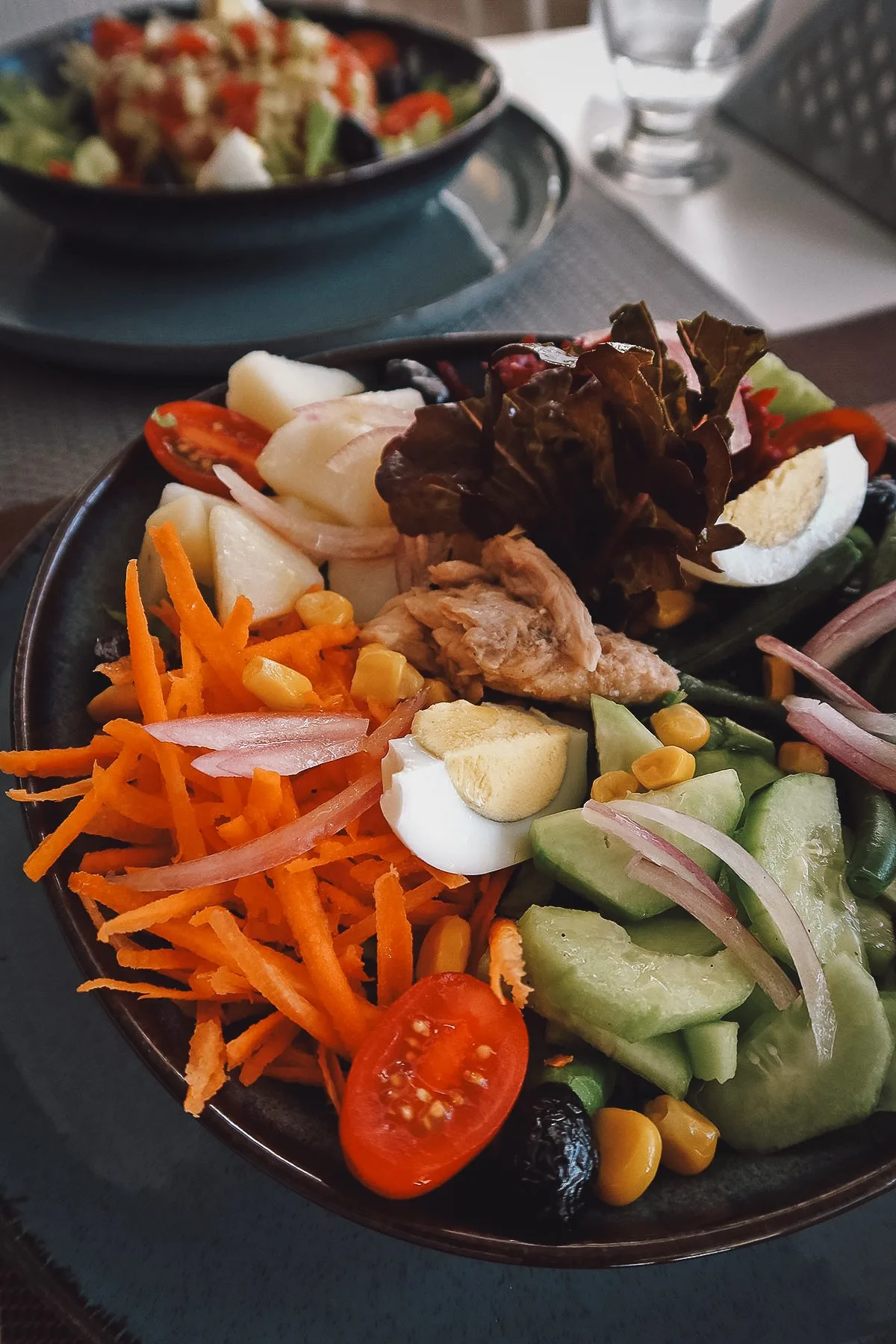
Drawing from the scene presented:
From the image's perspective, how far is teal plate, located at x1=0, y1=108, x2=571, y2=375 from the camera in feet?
8.27

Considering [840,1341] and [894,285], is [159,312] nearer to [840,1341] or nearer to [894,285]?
[894,285]

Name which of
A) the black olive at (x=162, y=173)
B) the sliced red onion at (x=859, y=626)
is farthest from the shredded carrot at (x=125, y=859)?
the black olive at (x=162, y=173)

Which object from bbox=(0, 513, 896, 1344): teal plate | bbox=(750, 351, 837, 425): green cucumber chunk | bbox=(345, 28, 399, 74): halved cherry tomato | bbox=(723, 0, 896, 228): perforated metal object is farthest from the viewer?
bbox=(345, 28, 399, 74): halved cherry tomato

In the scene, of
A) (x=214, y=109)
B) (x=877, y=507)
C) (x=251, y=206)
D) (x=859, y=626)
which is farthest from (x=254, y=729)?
(x=214, y=109)

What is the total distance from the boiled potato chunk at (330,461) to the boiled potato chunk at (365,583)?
0.07m

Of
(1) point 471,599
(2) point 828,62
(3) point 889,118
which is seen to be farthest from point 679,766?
(2) point 828,62

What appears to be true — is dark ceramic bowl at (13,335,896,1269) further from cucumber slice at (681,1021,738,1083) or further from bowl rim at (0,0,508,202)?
bowl rim at (0,0,508,202)

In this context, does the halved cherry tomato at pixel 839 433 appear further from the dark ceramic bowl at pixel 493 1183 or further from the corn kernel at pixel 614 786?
the dark ceramic bowl at pixel 493 1183

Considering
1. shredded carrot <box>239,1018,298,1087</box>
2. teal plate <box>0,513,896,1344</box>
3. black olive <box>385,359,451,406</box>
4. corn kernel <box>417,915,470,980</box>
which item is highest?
black olive <box>385,359,451,406</box>

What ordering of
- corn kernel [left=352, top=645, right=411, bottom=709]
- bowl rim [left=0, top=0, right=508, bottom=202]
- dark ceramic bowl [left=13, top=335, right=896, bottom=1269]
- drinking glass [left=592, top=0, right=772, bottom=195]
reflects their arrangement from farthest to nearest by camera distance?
drinking glass [left=592, top=0, right=772, bottom=195], bowl rim [left=0, top=0, right=508, bottom=202], corn kernel [left=352, top=645, right=411, bottom=709], dark ceramic bowl [left=13, top=335, right=896, bottom=1269]

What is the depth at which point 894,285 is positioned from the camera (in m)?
3.00

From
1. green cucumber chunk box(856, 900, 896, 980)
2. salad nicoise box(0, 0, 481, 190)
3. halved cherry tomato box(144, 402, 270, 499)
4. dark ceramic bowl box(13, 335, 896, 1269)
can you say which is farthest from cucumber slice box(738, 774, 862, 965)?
salad nicoise box(0, 0, 481, 190)

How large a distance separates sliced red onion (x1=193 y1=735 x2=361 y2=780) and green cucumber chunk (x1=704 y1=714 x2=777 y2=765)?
56 cm

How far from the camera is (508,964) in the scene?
125 centimetres
